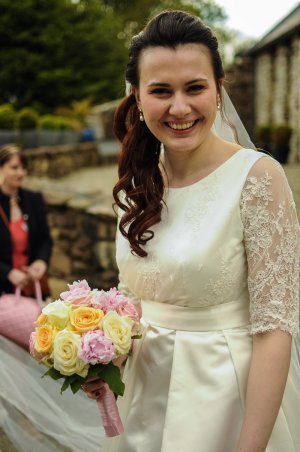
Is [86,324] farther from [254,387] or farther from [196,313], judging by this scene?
[254,387]

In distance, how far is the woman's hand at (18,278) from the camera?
15.9ft

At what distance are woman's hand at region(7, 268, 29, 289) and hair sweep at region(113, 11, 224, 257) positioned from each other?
2631 mm

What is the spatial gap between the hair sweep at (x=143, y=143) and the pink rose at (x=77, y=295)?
214 mm

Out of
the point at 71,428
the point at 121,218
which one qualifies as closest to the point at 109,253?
the point at 71,428

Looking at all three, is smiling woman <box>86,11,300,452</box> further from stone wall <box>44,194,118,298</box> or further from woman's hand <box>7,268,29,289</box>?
stone wall <box>44,194,118,298</box>

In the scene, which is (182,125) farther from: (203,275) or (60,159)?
(60,159)

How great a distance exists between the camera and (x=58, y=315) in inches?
79.7

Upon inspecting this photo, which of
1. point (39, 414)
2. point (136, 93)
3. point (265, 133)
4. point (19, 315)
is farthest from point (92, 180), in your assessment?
point (136, 93)

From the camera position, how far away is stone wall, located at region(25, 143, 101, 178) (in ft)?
→ 47.4

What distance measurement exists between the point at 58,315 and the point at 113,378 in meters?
0.27

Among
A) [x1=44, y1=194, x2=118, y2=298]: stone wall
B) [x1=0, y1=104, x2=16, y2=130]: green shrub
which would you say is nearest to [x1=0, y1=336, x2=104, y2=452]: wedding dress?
[x1=44, y1=194, x2=118, y2=298]: stone wall

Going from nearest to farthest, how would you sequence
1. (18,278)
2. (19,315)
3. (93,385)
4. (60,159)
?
(93,385)
(19,315)
(18,278)
(60,159)

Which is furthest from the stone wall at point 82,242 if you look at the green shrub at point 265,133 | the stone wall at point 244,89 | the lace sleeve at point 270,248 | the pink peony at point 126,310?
the stone wall at point 244,89

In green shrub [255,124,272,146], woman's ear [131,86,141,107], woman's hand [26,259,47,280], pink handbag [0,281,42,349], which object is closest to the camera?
woman's ear [131,86,141,107]
